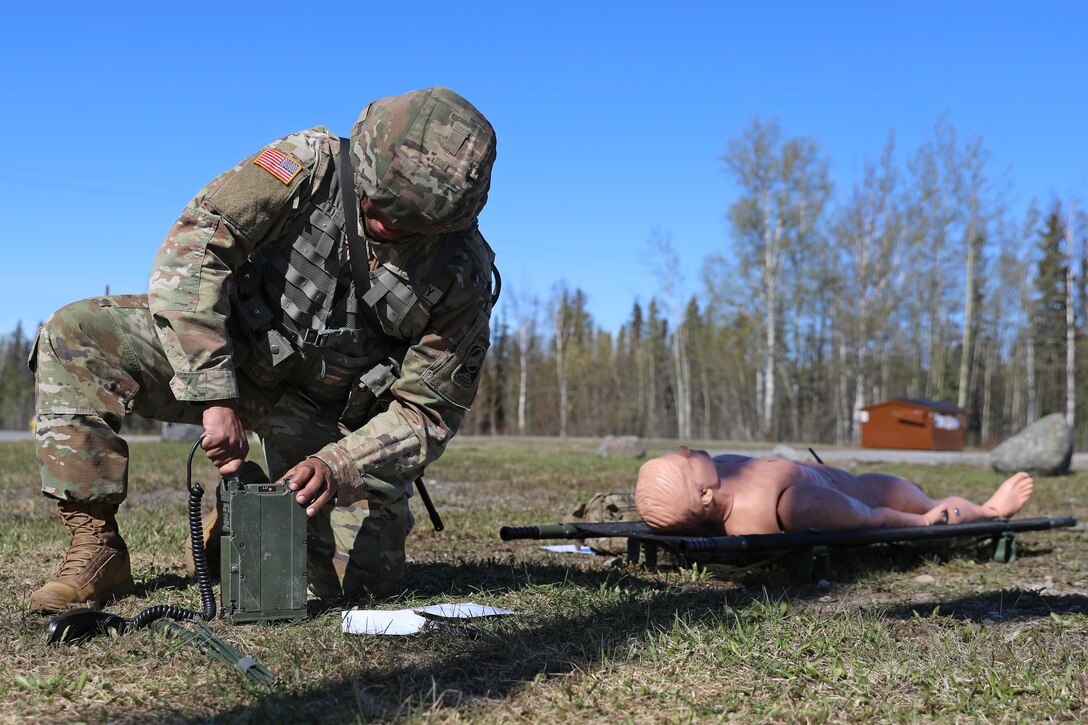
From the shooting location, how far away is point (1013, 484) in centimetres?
561

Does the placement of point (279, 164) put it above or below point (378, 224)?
above

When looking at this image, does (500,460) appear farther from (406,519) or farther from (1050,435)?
(406,519)

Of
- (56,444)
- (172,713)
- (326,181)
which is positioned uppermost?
(326,181)

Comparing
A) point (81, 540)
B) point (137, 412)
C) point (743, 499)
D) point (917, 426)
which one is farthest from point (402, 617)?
point (917, 426)

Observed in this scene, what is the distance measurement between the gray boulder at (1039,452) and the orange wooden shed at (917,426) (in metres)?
11.2

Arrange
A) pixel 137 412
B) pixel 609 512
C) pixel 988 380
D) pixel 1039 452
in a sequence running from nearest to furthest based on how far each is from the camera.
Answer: pixel 137 412
pixel 609 512
pixel 1039 452
pixel 988 380

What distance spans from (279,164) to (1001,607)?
3.23m

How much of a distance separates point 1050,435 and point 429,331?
39.6ft

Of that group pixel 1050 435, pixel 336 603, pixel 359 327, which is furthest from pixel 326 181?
pixel 1050 435

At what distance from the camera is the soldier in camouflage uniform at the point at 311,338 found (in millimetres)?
3115

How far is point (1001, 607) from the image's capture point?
3.75 metres

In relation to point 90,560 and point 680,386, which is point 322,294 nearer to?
point 90,560

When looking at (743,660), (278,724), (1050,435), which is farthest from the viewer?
(1050,435)

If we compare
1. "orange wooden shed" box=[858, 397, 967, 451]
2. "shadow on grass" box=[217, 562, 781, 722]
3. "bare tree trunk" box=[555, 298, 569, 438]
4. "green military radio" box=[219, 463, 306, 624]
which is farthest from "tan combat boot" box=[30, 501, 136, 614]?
"bare tree trunk" box=[555, 298, 569, 438]
